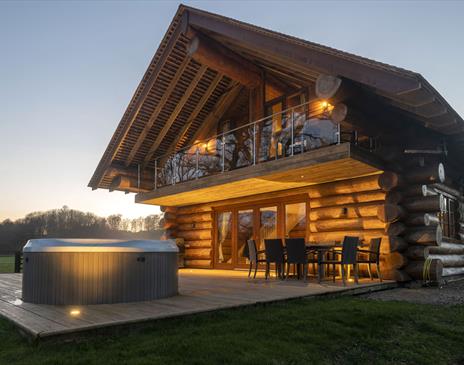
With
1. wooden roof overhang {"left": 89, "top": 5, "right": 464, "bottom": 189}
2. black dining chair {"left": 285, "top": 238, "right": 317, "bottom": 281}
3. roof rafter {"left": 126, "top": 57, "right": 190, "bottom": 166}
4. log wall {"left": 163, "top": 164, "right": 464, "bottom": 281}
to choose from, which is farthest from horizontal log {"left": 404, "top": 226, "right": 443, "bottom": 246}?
roof rafter {"left": 126, "top": 57, "right": 190, "bottom": 166}

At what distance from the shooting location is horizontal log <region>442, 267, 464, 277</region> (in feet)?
30.0

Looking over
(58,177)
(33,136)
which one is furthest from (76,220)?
(33,136)

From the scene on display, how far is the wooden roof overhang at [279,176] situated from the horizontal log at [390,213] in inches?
30.0

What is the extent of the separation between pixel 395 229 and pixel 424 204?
30.4 inches

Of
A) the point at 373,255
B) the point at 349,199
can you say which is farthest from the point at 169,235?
the point at 373,255

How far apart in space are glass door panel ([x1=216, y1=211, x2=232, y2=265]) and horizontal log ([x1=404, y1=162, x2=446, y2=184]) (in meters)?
5.62

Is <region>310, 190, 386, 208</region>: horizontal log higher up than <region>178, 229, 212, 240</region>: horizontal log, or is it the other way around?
<region>310, 190, 386, 208</region>: horizontal log

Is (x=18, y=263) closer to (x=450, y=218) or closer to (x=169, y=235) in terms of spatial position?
(x=169, y=235)

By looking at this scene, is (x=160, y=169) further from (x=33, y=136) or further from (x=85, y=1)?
(x=33, y=136)

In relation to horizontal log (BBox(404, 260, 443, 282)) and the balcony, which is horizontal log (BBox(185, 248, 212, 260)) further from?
horizontal log (BBox(404, 260, 443, 282))

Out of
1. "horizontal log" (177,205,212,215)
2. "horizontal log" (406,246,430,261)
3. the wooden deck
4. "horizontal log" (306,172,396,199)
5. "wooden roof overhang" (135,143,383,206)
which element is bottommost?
the wooden deck

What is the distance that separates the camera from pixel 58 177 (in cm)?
2606

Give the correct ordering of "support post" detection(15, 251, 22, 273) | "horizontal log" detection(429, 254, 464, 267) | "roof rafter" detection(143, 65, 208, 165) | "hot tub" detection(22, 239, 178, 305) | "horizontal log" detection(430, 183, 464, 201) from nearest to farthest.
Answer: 1. "hot tub" detection(22, 239, 178, 305)
2. "horizontal log" detection(429, 254, 464, 267)
3. "horizontal log" detection(430, 183, 464, 201)
4. "roof rafter" detection(143, 65, 208, 165)
5. "support post" detection(15, 251, 22, 273)

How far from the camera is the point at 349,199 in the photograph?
29.9 feet
